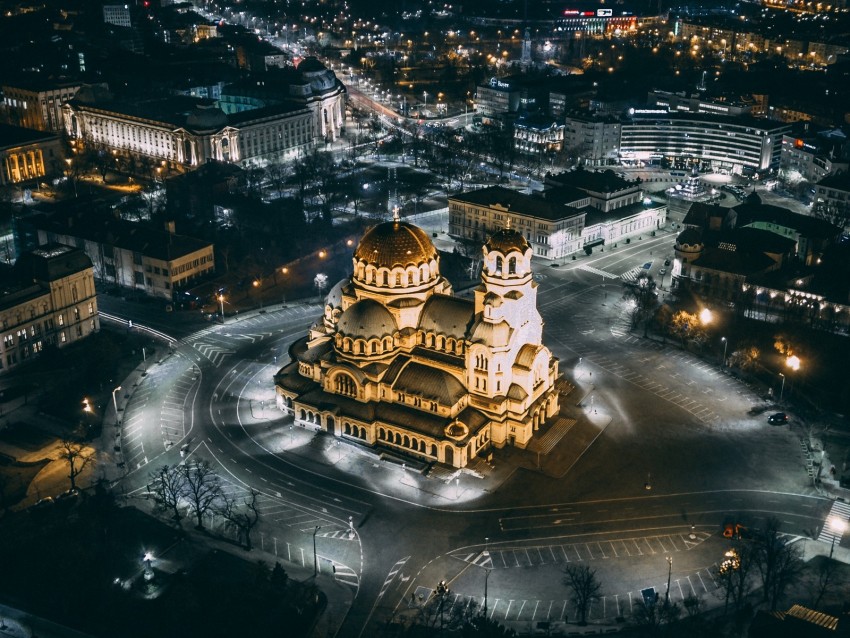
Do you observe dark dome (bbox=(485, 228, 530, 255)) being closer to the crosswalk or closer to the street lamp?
the street lamp

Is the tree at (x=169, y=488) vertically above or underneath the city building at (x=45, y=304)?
underneath

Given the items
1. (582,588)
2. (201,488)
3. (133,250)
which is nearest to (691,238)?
(582,588)

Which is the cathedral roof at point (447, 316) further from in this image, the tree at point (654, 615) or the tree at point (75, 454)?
the tree at point (75, 454)

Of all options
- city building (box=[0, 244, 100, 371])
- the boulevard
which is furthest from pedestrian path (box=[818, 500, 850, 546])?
city building (box=[0, 244, 100, 371])

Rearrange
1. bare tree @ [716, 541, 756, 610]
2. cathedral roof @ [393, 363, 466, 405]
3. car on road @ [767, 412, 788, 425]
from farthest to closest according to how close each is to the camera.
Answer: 1. car on road @ [767, 412, 788, 425]
2. cathedral roof @ [393, 363, 466, 405]
3. bare tree @ [716, 541, 756, 610]

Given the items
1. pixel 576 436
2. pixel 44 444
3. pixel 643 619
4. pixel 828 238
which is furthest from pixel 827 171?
pixel 44 444

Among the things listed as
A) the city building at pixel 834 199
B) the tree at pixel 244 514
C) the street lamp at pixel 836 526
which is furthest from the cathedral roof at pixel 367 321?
the city building at pixel 834 199

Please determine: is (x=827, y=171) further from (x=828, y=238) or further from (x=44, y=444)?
(x=44, y=444)
